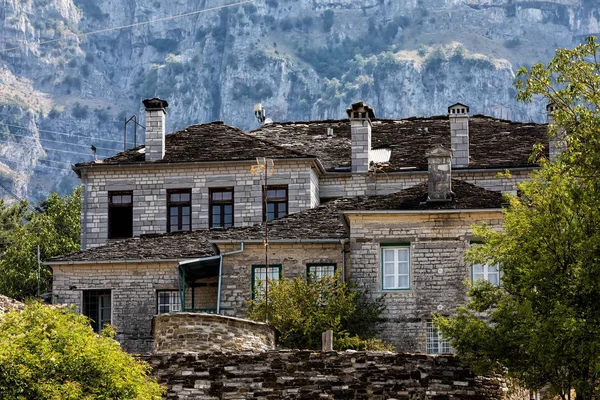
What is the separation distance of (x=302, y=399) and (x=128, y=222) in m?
28.0

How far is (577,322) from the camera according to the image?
34562mm

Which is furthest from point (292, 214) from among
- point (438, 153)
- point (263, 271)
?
point (438, 153)

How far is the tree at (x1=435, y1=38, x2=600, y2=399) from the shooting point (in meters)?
34.4

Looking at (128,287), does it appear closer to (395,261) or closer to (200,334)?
(395,261)

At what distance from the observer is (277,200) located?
59688 mm

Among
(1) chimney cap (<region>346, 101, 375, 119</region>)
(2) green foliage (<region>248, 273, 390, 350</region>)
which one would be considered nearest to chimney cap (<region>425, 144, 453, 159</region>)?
(2) green foliage (<region>248, 273, 390, 350</region>)

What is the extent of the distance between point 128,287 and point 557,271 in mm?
21432

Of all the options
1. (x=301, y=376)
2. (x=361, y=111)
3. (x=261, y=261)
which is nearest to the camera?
(x=301, y=376)

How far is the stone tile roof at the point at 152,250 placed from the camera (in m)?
52.9

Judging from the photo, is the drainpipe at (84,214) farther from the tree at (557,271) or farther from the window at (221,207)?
the tree at (557,271)

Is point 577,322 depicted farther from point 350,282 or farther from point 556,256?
point 350,282

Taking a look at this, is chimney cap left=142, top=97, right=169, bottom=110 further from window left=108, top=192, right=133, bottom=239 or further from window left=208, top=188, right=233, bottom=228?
window left=208, top=188, right=233, bottom=228

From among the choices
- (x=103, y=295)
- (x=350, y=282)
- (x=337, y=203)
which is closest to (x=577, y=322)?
(x=350, y=282)

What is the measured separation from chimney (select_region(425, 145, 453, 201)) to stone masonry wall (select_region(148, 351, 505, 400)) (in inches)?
564
